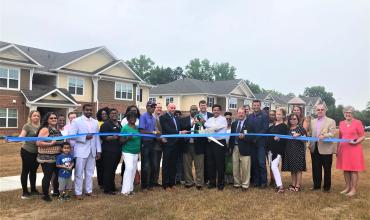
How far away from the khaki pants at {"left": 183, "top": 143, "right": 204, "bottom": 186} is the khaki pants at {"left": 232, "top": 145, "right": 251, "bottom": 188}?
80cm

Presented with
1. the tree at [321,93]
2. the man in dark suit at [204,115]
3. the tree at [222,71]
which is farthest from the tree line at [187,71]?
the man in dark suit at [204,115]

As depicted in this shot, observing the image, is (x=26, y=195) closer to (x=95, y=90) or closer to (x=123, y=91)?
(x=95, y=90)

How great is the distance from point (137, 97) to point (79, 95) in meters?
7.41

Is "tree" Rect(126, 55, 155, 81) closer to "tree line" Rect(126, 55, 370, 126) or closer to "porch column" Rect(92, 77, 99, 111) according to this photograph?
"tree line" Rect(126, 55, 370, 126)

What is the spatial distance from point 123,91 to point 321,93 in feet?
366

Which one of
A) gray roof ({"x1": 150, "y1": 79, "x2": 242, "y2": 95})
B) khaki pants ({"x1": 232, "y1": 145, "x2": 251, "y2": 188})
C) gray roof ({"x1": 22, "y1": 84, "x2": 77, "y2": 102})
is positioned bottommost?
khaki pants ({"x1": 232, "y1": 145, "x2": 251, "y2": 188})

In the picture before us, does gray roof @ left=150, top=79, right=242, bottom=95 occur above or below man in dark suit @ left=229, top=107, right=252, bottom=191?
above

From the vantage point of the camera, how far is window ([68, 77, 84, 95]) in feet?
102

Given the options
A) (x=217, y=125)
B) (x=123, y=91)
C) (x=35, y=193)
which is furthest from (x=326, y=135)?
(x=123, y=91)

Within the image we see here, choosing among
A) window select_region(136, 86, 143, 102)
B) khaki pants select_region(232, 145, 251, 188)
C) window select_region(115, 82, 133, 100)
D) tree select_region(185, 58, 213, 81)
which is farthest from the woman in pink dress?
tree select_region(185, 58, 213, 81)

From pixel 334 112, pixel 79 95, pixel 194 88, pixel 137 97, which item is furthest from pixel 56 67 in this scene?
pixel 334 112

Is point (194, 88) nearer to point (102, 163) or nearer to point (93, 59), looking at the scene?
point (93, 59)

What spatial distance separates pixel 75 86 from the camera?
31469 millimetres

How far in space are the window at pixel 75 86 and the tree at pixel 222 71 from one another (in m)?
72.3
